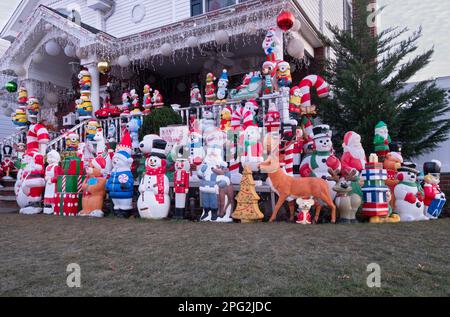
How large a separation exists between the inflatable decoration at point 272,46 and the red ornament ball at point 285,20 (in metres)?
0.33

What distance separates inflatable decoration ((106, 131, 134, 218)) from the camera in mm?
6125

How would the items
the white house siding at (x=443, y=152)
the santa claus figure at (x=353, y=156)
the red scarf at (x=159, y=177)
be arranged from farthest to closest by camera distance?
the white house siding at (x=443, y=152)
the red scarf at (x=159, y=177)
the santa claus figure at (x=353, y=156)

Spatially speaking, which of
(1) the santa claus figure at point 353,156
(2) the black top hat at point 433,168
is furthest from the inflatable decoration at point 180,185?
(2) the black top hat at point 433,168

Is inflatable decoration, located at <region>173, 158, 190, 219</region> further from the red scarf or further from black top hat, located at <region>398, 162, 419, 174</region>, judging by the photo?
black top hat, located at <region>398, 162, 419, 174</region>

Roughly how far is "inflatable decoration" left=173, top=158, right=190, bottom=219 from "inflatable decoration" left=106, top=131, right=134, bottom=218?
3.17 feet

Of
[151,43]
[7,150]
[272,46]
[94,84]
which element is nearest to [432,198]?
[272,46]

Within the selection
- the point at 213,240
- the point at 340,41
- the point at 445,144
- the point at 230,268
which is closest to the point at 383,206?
the point at 213,240

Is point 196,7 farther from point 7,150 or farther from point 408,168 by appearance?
point 408,168

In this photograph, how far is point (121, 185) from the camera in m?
6.09

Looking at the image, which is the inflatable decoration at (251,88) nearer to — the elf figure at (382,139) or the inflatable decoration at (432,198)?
the elf figure at (382,139)

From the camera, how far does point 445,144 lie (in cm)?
786

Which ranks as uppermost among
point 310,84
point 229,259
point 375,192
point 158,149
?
point 310,84

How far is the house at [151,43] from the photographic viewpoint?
337 inches

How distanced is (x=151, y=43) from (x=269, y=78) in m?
4.04
